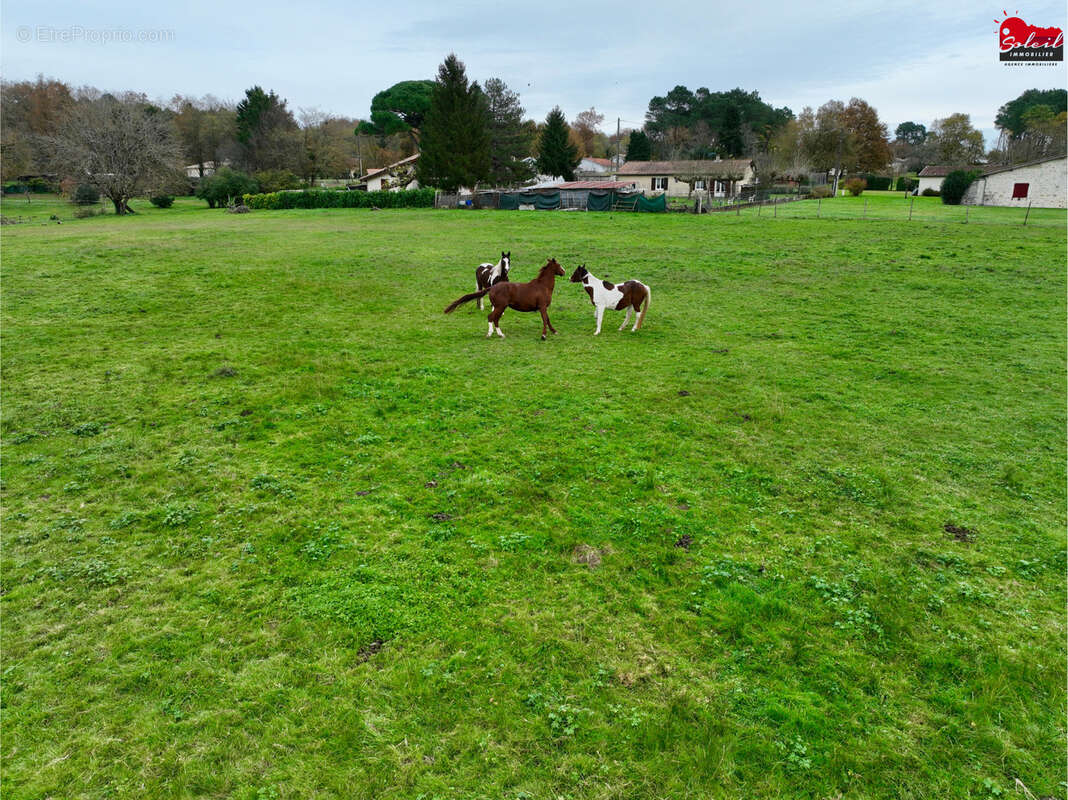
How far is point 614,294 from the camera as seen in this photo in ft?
41.8

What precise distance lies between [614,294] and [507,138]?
55865 millimetres

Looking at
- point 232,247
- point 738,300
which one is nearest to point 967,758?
point 738,300

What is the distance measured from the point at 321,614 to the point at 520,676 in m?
1.85

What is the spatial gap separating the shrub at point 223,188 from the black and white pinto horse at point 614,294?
50275 mm

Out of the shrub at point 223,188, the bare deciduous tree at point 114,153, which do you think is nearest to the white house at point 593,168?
the shrub at point 223,188

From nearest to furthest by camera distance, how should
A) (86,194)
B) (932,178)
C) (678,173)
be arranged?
1. (86,194)
2. (932,178)
3. (678,173)

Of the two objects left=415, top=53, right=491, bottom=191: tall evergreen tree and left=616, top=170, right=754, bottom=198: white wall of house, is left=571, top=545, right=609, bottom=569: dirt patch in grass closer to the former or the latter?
left=415, top=53, right=491, bottom=191: tall evergreen tree

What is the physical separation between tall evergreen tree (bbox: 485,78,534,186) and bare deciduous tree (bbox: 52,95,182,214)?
30.6 m

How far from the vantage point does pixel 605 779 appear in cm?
363

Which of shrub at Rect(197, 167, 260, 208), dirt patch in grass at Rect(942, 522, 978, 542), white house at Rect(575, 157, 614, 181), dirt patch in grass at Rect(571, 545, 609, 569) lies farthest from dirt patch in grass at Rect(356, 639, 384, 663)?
white house at Rect(575, 157, 614, 181)

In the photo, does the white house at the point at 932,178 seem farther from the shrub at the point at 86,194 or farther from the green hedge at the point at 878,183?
the shrub at the point at 86,194

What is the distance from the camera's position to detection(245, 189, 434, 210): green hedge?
157ft

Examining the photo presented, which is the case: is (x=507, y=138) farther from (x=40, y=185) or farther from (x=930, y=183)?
(x=40, y=185)

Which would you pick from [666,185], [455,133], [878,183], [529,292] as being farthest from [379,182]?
[529,292]
